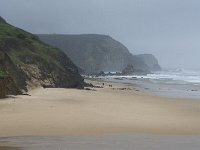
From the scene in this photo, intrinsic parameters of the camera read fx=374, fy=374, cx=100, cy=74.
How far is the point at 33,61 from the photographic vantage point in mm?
39844

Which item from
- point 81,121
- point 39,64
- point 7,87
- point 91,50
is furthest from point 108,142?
point 91,50

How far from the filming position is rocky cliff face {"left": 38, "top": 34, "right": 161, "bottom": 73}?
168 m

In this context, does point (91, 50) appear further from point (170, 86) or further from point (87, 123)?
point (87, 123)

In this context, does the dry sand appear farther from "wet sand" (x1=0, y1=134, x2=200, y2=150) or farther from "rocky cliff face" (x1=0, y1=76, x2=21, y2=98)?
"rocky cliff face" (x1=0, y1=76, x2=21, y2=98)

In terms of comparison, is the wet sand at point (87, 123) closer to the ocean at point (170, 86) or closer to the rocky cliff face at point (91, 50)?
the ocean at point (170, 86)

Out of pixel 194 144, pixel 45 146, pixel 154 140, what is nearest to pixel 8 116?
pixel 45 146

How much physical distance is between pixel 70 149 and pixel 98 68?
158m

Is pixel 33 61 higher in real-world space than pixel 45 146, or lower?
higher

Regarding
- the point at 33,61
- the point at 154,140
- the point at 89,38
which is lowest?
the point at 154,140

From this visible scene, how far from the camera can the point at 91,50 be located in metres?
176

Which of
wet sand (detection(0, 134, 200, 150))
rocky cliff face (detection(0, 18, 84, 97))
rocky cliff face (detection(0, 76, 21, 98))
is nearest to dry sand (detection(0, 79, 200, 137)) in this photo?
wet sand (detection(0, 134, 200, 150))

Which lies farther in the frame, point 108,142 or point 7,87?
point 7,87

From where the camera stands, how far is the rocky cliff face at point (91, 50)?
167625mm

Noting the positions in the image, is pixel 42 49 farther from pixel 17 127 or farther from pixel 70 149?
pixel 70 149
